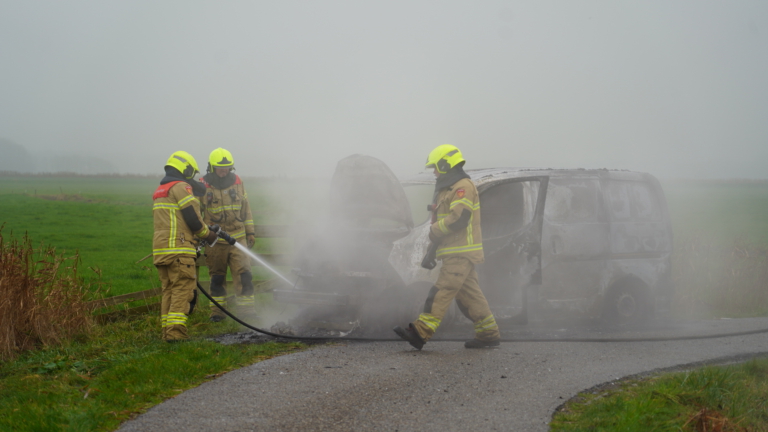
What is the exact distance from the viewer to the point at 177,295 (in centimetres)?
570

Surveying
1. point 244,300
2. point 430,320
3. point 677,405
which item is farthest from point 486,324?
point 244,300

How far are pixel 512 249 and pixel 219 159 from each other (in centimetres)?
353

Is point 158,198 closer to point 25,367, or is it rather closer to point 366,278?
point 25,367

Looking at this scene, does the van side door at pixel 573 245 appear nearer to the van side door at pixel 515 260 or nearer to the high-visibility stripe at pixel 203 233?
the van side door at pixel 515 260

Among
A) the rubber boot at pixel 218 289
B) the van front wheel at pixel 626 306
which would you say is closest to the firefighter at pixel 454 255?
the van front wheel at pixel 626 306

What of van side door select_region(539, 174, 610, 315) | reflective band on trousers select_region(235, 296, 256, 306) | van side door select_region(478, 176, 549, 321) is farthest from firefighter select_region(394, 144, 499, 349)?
reflective band on trousers select_region(235, 296, 256, 306)

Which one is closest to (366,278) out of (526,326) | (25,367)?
(526,326)

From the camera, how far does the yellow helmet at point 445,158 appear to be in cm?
541

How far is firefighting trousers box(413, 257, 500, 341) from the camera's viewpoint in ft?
17.1

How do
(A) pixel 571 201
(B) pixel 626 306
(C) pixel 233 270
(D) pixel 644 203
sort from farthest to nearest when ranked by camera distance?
1. (D) pixel 644 203
2. (C) pixel 233 270
3. (B) pixel 626 306
4. (A) pixel 571 201

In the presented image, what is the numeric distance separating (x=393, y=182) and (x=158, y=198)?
8.35 ft

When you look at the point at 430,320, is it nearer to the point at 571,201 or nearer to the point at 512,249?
the point at 512,249

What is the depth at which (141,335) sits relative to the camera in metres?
5.93

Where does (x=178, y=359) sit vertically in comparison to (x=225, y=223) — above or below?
below
